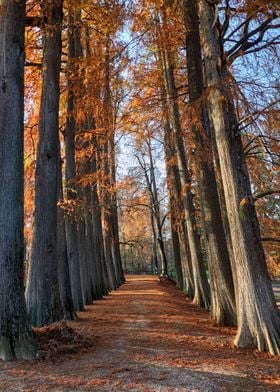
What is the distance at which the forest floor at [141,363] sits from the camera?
404 centimetres

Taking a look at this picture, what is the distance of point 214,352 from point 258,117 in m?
3.87

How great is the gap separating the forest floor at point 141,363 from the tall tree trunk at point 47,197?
99 cm

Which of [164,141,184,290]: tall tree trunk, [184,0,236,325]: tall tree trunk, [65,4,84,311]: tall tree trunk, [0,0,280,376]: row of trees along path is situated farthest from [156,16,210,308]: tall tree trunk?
[65,4,84,311]: tall tree trunk

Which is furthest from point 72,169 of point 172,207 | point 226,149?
point 172,207

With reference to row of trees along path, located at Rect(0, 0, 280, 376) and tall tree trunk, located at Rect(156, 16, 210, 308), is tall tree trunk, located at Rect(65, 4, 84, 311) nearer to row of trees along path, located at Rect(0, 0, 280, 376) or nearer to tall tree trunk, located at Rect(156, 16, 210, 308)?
row of trees along path, located at Rect(0, 0, 280, 376)

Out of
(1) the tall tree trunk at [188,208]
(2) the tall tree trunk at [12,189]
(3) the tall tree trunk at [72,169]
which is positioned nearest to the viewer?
(2) the tall tree trunk at [12,189]

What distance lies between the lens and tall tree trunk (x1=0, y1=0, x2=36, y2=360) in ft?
16.5

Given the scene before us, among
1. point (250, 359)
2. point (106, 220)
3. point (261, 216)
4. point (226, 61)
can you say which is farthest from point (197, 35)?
point (106, 220)

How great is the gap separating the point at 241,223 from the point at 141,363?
280 centimetres

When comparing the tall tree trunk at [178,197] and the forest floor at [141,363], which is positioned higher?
the tall tree trunk at [178,197]

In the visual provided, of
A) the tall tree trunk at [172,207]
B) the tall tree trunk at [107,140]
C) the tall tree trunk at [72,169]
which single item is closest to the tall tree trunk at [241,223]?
the tall tree trunk at [107,140]

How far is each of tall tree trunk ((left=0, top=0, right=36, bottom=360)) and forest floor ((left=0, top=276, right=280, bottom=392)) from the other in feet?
1.25

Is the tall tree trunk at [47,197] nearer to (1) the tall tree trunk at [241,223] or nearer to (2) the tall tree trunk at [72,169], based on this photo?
(2) the tall tree trunk at [72,169]

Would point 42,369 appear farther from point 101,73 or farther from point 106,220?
point 106,220
